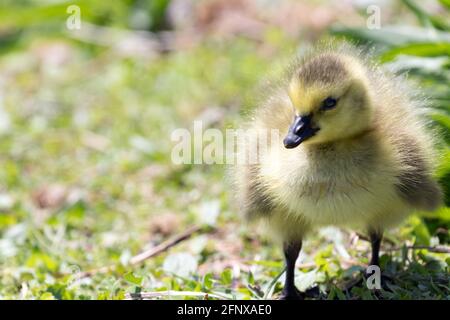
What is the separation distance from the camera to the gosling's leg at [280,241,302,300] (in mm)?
2477

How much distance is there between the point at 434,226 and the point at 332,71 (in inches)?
33.8

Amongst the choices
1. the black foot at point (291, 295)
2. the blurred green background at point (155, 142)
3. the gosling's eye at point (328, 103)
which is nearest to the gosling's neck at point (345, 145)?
the gosling's eye at point (328, 103)

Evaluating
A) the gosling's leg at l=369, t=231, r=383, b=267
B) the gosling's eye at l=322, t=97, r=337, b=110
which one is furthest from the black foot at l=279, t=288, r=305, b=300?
the gosling's eye at l=322, t=97, r=337, b=110

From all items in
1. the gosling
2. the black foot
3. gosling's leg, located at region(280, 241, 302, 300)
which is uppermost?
the gosling

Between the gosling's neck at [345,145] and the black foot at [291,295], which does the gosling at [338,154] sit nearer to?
the gosling's neck at [345,145]

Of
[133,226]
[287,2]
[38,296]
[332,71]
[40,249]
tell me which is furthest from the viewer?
[287,2]

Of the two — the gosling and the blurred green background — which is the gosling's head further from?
the blurred green background

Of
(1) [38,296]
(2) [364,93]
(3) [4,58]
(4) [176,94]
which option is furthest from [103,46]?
(2) [364,93]

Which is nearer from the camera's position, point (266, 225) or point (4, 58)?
point (266, 225)

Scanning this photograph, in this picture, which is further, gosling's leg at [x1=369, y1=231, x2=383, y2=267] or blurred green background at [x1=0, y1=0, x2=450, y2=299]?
blurred green background at [x1=0, y1=0, x2=450, y2=299]

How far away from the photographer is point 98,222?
337 centimetres

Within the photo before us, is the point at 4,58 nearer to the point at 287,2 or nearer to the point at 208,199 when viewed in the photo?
the point at 287,2

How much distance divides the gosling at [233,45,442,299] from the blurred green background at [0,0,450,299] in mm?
→ 183

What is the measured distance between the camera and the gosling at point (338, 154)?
2176 millimetres
